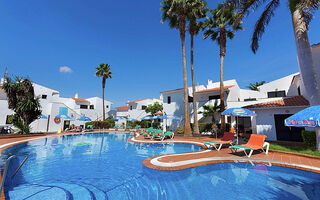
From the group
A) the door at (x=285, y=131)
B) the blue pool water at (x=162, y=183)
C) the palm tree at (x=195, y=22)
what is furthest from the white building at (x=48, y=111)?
the door at (x=285, y=131)

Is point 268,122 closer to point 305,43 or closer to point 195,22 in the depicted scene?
point 305,43

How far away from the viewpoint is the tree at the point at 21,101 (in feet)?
59.4

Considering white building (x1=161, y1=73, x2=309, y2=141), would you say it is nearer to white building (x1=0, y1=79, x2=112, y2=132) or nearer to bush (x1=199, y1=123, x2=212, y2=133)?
bush (x1=199, y1=123, x2=212, y2=133)

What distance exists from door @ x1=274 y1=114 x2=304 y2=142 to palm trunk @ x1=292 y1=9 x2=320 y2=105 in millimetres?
4207

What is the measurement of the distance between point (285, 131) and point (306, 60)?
6713 mm

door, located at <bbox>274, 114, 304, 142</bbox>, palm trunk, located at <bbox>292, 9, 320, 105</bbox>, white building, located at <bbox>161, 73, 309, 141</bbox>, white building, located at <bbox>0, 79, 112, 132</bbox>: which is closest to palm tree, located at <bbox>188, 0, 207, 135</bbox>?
white building, located at <bbox>161, 73, 309, 141</bbox>

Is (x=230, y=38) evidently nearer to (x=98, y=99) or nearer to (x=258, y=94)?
(x=258, y=94)

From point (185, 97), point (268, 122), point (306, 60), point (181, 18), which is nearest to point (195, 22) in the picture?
point (181, 18)

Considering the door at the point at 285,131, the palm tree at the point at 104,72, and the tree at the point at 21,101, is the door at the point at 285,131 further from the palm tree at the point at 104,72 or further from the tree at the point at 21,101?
the palm tree at the point at 104,72

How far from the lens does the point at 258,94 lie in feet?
91.1

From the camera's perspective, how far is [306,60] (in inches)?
356

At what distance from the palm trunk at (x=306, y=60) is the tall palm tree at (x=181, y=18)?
1049cm

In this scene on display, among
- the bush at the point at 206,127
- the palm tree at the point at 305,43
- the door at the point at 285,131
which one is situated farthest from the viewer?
the bush at the point at 206,127

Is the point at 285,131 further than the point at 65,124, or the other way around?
the point at 65,124
